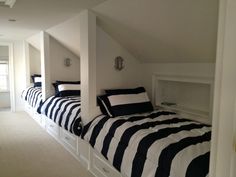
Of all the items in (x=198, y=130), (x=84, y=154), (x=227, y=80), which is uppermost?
(x=227, y=80)

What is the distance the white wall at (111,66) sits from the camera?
2.85m

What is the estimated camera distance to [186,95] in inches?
115

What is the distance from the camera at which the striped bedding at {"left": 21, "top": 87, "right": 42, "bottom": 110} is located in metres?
4.58

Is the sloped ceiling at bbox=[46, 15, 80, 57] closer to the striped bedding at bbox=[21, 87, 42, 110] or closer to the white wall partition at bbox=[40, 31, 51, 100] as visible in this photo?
the white wall partition at bbox=[40, 31, 51, 100]

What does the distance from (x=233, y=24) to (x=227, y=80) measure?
18cm

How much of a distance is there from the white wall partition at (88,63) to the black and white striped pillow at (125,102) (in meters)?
0.16

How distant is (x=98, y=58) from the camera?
2.82 meters

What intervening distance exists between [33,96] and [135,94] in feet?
9.61

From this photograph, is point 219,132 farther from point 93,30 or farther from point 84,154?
point 84,154

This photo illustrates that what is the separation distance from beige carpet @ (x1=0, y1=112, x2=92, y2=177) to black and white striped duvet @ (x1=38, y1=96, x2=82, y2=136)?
0.40m

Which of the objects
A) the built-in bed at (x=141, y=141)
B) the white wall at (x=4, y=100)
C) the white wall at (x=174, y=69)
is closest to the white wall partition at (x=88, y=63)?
the built-in bed at (x=141, y=141)

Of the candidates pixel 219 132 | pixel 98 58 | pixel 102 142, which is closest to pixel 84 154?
pixel 102 142

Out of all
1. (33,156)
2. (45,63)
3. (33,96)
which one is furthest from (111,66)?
(33,96)

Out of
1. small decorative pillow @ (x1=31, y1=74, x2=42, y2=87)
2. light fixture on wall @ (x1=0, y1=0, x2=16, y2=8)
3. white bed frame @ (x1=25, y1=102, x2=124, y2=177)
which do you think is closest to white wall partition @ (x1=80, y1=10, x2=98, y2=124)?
white bed frame @ (x1=25, y1=102, x2=124, y2=177)
